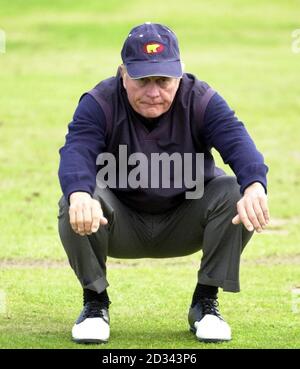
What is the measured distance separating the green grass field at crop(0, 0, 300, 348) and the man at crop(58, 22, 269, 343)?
0.37 metres

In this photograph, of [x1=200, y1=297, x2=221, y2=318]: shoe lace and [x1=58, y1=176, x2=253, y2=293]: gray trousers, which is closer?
[x1=58, y1=176, x2=253, y2=293]: gray trousers

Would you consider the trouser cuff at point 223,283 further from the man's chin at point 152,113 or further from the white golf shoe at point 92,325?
the man's chin at point 152,113

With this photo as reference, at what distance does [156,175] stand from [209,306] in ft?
2.63

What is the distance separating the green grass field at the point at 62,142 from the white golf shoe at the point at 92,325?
0.24ft

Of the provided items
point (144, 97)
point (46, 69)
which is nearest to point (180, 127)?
point (144, 97)

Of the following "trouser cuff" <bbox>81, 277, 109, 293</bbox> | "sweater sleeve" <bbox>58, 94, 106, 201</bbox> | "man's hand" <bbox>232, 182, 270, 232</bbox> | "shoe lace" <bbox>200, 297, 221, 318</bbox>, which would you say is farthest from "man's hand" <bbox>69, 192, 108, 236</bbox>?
"shoe lace" <bbox>200, 297, 221, 318</bbox>

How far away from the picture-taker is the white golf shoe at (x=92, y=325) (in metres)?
6.36

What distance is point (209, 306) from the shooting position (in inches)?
262

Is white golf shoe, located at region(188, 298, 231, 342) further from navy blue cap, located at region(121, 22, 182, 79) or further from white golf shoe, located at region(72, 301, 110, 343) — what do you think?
navy blue cap, located at region(121, 22, 182, 79)

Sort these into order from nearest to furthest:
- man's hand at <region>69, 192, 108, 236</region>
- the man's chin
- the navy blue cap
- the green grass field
Result: man's hand at <region>69, 192, 108, 236</region> → the navy blue cap → the man's chin → the green grass field

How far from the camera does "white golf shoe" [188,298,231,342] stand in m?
6.44

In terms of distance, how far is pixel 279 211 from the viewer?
39.3ft

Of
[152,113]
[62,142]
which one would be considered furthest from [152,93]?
[62,142]

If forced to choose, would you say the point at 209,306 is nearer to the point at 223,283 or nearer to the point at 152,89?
the point at 223,283
